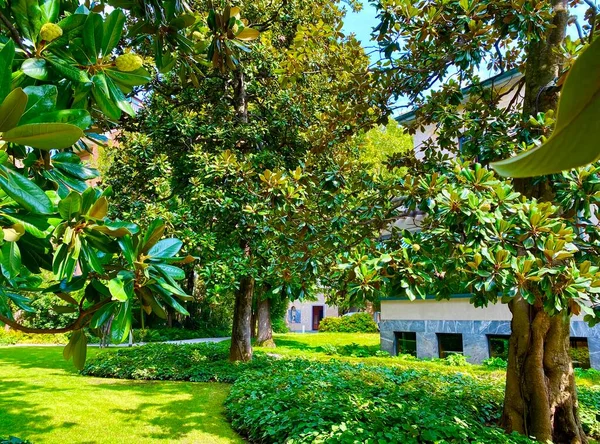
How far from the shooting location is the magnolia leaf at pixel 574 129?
0.28m

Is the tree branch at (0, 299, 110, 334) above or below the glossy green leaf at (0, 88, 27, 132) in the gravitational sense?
below

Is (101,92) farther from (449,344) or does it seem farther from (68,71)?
(449,344)

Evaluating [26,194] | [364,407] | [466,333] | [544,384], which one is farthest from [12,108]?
[466,333]

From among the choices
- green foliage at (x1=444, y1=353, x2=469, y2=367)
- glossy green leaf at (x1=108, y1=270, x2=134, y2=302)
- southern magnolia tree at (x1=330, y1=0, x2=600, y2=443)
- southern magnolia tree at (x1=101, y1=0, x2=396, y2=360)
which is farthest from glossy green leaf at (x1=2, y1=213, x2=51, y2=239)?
green foliage at (x1=444, y1=353, x2=469, y2=367)

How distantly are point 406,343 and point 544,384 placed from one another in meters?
7.44

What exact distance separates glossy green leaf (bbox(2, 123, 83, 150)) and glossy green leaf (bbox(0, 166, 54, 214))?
0.36 feet

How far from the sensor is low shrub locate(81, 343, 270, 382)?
28.2ft

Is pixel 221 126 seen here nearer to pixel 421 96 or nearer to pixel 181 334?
pixel 421 96

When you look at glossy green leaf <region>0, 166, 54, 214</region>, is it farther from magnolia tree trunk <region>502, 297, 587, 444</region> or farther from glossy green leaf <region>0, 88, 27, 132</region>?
magnolia tree trunk <region>502, 297, 587, 444</region>

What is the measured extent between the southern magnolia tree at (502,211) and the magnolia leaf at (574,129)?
2.17 m

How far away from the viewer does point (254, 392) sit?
6.11 metres

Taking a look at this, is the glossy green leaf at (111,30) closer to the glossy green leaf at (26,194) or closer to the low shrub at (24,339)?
the glossy green leaf at (26,194)

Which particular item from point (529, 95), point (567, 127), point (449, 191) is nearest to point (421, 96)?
point (529, 95)

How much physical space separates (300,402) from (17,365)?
8.85 m
